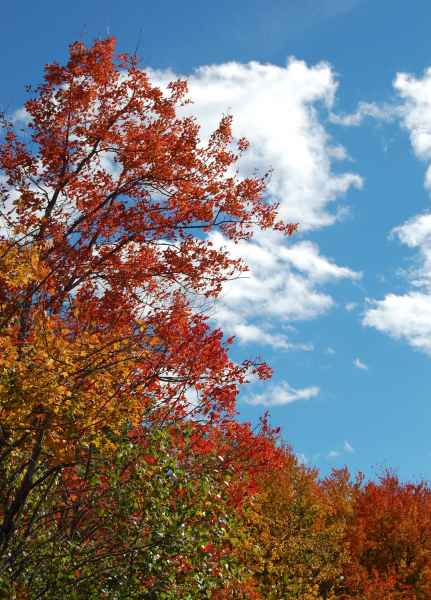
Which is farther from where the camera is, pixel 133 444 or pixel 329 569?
pixel 329 569

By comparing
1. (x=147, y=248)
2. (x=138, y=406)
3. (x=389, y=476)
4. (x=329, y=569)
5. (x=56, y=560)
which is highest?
(x=389, y=476)

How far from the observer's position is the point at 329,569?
28.1 meters

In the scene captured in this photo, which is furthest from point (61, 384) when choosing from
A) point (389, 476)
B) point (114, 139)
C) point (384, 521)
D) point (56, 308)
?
point (389, 476)

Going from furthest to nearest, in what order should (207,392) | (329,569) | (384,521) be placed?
1. (384,521)
2. (329,569)
3. (207,392)

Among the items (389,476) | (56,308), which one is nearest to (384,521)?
(389,476)

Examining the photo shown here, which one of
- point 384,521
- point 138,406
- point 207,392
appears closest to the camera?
point 138,406

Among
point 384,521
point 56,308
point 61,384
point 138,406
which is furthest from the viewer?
point 384,521

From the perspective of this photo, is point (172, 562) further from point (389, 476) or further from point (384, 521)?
point (389, 476)

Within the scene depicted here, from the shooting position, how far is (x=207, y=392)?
18188 mm

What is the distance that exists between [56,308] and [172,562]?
6.63 meters

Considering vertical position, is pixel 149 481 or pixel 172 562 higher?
pixel 149 481

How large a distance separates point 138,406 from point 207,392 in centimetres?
577

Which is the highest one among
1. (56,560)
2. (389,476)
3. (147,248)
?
(389,476)

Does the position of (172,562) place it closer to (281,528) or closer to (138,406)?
(138,406)
